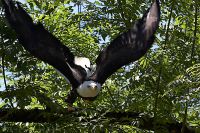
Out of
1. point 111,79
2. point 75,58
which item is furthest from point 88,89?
point 111,79

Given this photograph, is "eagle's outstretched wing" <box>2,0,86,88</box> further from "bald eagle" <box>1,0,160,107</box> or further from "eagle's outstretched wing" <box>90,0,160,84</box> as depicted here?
"eagle's outstretched wing" <box>90,0,160,84</box>

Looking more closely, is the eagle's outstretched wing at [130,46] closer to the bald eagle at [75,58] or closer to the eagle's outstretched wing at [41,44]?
the bald eagle at [75,58]

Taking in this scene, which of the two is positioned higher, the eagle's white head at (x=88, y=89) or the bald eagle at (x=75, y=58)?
the bald eagle at (x=75, y=58)

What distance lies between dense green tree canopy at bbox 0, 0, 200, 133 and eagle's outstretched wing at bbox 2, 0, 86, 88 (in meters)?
0.08

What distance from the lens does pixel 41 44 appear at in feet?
7.28

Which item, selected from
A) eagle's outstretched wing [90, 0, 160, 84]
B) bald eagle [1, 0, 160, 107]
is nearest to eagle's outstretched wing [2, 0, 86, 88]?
bald eagle [1, 0, 160, 107]

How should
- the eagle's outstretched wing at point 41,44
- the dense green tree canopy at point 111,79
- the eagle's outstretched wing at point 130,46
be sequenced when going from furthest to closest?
the eagle's outstretched wing at point 130,46, the eagle's outstretched wing at point 41,44, the dense green tree canopy at point 111,79

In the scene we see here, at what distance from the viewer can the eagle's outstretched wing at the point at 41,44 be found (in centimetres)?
212

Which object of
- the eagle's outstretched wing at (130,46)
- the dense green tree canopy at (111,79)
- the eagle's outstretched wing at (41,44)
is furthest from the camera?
the eagle's outstretched wing at (130,46)

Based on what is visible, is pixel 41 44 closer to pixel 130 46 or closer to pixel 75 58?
pixel 75 58

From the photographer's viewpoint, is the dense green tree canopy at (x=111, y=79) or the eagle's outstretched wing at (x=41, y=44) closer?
the dense green tree canopy at (x=111, y=79)

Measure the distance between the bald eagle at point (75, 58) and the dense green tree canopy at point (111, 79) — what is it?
9 cm

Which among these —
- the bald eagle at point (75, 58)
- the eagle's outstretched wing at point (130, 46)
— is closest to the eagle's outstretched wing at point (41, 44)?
the bald eagle at point (75, 58)

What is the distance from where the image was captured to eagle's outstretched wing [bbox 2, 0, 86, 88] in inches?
83.6
